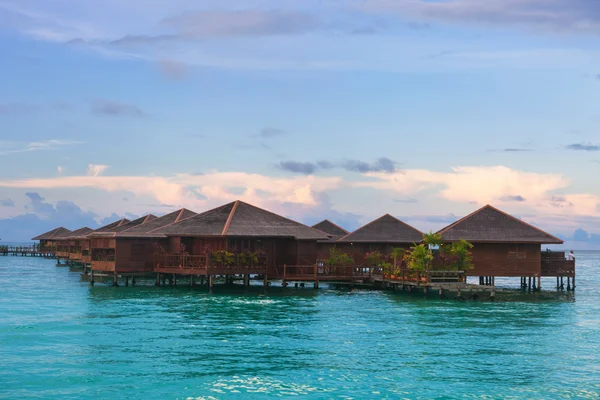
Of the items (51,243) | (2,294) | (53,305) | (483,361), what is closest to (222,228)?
(53,305)

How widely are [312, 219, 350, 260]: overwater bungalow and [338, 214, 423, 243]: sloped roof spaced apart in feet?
10.1

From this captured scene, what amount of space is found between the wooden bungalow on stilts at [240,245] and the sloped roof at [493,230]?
10042 millimetres

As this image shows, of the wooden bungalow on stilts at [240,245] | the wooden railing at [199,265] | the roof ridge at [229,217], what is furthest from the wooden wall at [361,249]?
the wooden railing at [199,265]

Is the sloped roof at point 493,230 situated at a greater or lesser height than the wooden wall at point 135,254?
greater

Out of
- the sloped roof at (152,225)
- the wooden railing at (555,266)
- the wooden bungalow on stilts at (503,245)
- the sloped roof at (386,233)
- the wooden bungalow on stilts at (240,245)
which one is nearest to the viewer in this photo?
the wooden bungalow on stilts at (240,245)

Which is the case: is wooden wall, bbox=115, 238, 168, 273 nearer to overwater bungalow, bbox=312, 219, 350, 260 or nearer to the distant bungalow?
the distant bungalow

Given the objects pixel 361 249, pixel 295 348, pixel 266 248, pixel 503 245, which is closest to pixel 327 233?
pixel 361 249

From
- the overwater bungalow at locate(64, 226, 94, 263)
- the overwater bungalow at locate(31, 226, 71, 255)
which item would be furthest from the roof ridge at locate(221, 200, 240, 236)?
the overwater bungalow at locate(31, 226, 71, 255)

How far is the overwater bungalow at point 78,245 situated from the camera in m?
89.6

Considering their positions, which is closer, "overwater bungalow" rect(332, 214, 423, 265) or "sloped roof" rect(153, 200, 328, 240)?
"sloped roof" rect(153, 200, 328, 240)

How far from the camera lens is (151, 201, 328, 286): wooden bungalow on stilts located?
172ft

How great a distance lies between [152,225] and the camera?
6219cm

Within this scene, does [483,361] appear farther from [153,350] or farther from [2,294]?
[2,294]

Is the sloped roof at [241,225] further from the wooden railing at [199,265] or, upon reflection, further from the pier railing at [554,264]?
the pier railing at [554,264]
